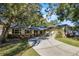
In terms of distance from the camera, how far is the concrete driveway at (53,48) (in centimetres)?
183

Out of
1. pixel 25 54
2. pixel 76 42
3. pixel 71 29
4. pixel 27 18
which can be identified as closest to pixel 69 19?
pixel 71 29

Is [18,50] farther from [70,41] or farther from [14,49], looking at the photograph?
[70,41]

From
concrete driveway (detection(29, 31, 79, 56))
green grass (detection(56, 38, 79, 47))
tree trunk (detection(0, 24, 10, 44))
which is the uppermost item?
tree trunk (detection(0, 24, 10, 44))

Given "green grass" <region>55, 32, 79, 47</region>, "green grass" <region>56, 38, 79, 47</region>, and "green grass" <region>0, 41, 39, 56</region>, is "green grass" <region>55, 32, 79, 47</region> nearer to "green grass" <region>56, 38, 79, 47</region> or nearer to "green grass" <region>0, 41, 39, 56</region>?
"green grass" <region>56, 38, 79, 47</region>

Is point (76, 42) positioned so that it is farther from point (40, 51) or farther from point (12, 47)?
point (12, 47)

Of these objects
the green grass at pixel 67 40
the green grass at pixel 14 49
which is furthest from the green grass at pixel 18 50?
the green grass at pixel 67 40

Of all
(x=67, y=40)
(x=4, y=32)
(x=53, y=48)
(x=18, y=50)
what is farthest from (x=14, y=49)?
(x=67, y=40)

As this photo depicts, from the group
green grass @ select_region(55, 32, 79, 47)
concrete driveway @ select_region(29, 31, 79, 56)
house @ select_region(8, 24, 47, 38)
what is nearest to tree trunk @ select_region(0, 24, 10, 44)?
house @ select_region(8, 24, 47, 38)

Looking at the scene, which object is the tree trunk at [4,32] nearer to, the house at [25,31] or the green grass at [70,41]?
the house at [25,31]

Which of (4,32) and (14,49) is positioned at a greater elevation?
(4,32)

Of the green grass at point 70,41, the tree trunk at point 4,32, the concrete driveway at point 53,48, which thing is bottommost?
the concrete driveway at point 53,48

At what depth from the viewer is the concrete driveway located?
72.2 inches

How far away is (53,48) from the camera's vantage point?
1.85m

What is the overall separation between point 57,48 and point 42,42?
14 cm
